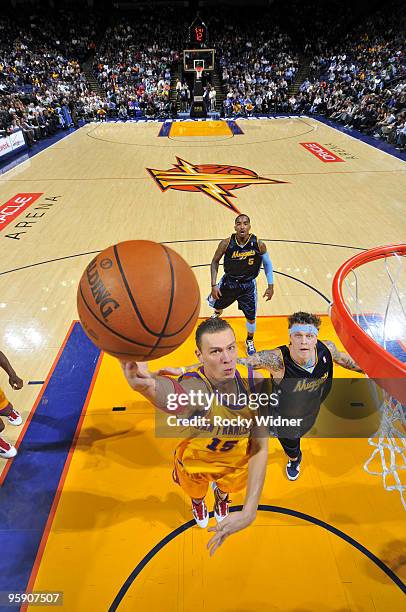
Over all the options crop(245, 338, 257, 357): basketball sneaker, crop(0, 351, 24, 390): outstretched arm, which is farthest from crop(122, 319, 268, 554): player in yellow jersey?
crop(245, 338, 257, 357): basketball sneaker

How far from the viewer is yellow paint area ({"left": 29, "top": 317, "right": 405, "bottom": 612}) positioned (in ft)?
7.68

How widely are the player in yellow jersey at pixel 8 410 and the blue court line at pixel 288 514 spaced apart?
1410 mm

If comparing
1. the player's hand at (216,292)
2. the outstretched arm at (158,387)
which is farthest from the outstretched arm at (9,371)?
the player's hand at (216,292)

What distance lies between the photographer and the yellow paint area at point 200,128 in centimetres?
1560

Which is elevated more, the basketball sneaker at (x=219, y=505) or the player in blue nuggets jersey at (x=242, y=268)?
the player in blue nuggets jersey at (x=242, y=268)

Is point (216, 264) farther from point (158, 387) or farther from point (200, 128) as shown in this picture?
point (200, 128)

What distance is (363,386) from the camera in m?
3.76

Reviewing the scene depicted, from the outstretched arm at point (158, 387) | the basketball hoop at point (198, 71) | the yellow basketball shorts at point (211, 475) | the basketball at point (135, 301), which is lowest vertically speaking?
the yellow basketball shorts at point (211, 475)

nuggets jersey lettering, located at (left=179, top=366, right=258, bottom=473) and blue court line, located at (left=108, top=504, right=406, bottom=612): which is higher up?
nuggets jersey lettering, located at (left=179, top=366, right=258, bottom=473)

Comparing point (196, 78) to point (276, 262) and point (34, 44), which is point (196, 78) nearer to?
point (34, 44)

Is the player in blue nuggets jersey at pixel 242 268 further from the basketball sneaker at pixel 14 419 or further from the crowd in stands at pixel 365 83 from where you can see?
the crowd in stands at pixel 365 83

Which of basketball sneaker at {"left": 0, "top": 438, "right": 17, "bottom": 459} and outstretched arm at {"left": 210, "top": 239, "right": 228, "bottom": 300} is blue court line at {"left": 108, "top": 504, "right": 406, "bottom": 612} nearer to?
basketball sneaker at {"left": 0, "top": 438, "right": 17, "bottom": 459}

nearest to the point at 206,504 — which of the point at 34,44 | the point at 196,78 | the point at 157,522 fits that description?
the point at 157,522

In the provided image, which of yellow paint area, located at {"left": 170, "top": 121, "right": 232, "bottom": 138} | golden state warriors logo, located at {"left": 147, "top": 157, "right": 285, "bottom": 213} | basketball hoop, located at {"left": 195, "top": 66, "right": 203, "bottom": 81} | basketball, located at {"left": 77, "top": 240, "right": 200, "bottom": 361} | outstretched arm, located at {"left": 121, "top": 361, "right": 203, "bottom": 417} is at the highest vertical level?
basketball hoop, located at {"left": 195, "top": 66, "right": 203, "bottom": 81}
